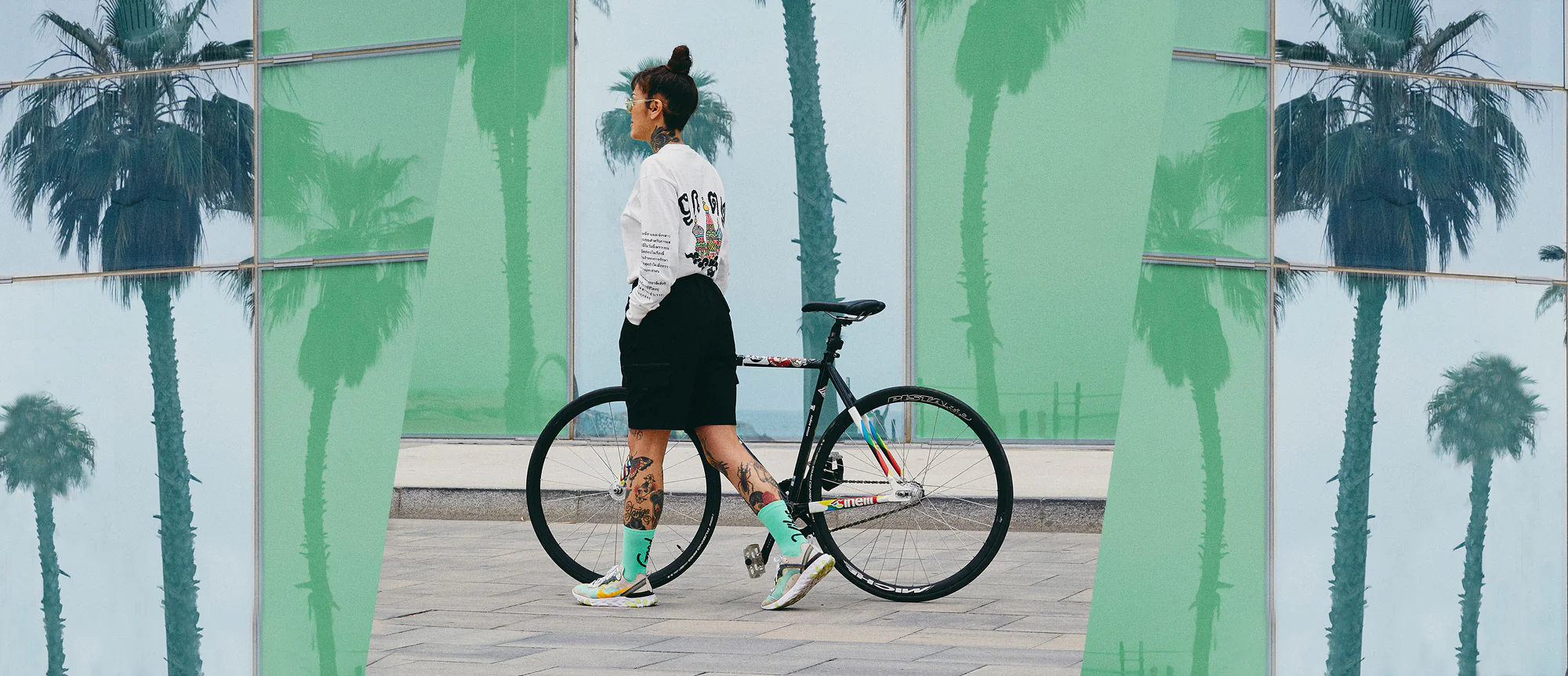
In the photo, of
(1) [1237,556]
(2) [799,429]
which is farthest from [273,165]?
(2) [799,429]

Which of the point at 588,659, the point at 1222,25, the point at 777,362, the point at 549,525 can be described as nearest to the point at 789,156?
the point at 777,362

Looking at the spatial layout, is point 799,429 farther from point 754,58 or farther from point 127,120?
point 127,120

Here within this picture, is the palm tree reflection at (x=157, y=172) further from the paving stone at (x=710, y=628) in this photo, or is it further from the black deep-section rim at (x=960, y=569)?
the black deep-section rim at (x=960, y=569)

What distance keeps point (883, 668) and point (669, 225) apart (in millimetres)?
1579

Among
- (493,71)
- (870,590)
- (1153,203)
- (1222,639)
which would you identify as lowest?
(870,590)

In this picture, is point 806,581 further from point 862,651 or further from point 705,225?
point 705,225

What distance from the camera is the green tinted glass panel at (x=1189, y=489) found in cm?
254

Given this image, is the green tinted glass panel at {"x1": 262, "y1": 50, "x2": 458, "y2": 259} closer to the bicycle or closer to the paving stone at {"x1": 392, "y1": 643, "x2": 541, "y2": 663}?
the paving stone at {"x1": 392, "y1": 643, "x2": 541, "y2": 663}

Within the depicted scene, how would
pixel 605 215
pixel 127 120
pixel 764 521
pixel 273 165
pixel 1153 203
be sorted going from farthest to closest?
pixel 605 215 → pixel 764 521 → pixel 127 120 → pixel 273 165 → pixel 1153 203

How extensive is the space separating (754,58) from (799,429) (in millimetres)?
2740

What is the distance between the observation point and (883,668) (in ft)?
12.7

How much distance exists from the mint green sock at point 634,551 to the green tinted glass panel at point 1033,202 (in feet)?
17.9

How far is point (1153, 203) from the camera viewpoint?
2564 mm

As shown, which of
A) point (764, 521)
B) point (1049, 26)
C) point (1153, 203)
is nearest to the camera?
point (1153, 203)
